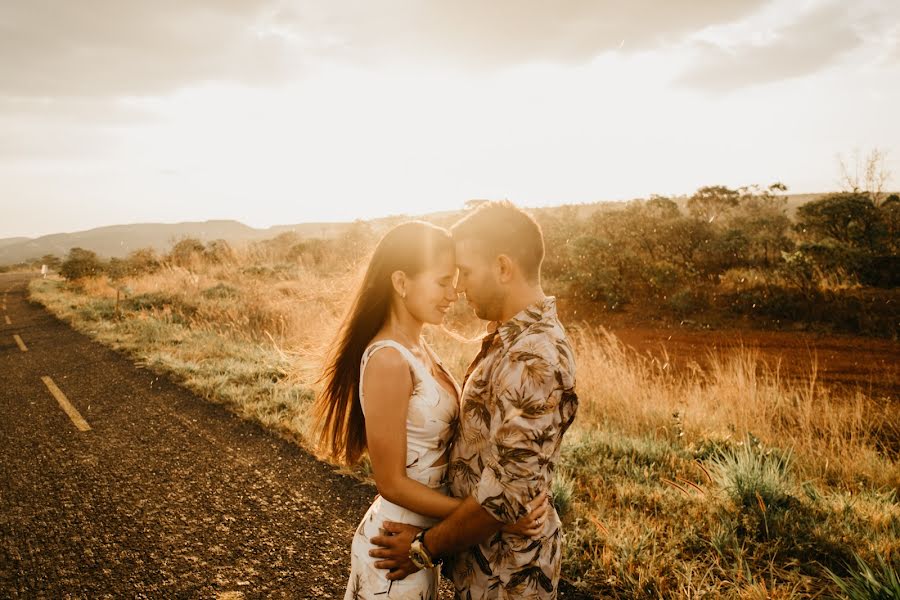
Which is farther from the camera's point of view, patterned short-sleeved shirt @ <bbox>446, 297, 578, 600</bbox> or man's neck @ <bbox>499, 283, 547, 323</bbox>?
man's neck @ <bbox>499, 283, 547, 323</bbox>

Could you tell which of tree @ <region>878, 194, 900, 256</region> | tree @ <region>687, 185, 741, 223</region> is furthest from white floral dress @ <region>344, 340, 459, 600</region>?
tree @ <region>687, 185, 741, 223</region>

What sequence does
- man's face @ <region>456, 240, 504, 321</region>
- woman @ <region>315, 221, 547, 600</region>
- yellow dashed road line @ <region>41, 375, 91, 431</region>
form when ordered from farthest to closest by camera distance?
yellow dashed road line @ <region>41, 375, 91, 431</region> → man's face @ <region>456, 240, 504, 321</region> → woman @ <region>315, 221, 547, 600</region>

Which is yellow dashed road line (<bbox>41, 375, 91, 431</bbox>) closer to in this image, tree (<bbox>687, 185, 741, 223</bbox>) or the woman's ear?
the woman's ear

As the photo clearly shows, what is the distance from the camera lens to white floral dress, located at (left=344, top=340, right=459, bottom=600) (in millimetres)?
1884

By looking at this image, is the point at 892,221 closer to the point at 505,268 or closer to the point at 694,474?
the point at 694,474

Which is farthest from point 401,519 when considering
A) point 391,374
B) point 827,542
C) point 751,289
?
point 751,289

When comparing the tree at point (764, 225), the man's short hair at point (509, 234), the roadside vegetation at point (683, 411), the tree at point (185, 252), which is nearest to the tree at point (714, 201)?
the tree at point (764, 225)

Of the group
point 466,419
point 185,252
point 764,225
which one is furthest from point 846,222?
point 185,252

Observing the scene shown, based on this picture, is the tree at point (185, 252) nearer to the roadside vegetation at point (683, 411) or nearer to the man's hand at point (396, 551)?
the roadside vegetation at point (683, 411)

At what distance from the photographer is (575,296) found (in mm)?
16453

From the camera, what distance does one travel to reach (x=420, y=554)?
180cm

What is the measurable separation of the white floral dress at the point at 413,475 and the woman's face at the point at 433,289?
21 cm

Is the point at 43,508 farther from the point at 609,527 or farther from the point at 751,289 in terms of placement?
the point at 751,289

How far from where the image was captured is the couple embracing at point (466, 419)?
163 cm
